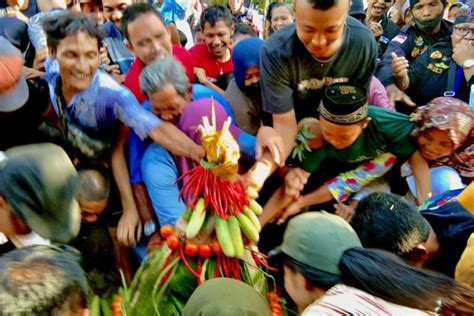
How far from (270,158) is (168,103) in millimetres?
496

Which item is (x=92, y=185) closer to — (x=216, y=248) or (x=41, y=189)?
(x=41, y=189)

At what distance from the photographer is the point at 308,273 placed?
142 centimetres

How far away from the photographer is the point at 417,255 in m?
1.71

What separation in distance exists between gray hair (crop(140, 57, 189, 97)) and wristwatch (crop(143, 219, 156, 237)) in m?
0.57

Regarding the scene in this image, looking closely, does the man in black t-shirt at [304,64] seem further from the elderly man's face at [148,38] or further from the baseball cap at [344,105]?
the elderly man's face at [148,38]

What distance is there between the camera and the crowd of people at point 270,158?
4.85 feet

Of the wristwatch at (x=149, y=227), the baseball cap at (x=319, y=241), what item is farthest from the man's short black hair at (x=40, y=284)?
the wristwatch at (x=149, y=227)

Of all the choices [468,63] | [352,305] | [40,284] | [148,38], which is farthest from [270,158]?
[468,63]

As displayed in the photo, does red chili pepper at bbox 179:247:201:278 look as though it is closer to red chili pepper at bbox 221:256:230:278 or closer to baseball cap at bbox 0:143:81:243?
red chili pepper at bbox 221:256:230:278

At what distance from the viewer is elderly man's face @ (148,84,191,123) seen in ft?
6.57

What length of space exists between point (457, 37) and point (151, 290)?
106 inches

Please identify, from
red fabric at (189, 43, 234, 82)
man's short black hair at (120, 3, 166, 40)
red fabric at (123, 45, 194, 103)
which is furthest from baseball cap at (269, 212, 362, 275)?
red fabric at (189, 43, 234, 82)

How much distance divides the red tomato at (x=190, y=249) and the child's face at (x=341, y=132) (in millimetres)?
847

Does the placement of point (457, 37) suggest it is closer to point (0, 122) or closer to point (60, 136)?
point (60, 136)
